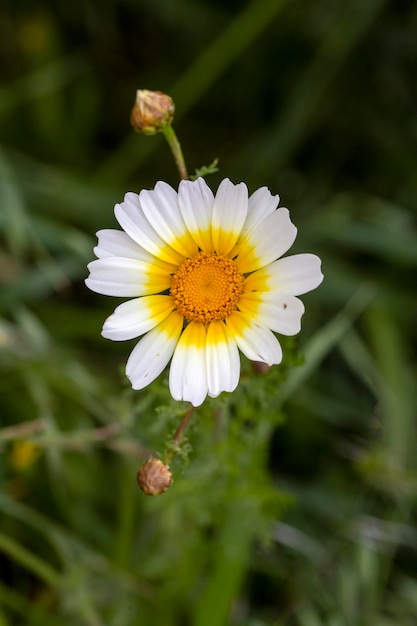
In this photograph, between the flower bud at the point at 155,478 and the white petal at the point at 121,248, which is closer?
the flower bud at the point at 155,478

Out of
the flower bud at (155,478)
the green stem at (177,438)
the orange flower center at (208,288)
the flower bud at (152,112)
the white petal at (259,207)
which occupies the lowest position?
the flower bud at (155,478)

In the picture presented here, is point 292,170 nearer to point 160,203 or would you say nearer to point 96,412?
point 96,412

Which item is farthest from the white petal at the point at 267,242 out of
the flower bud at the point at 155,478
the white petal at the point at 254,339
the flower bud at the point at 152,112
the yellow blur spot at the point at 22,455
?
the yellow blur spot at the point at 22,455

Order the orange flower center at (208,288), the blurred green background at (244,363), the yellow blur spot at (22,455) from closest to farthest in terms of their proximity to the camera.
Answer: the orange flower center at (208,288) < the blurred green background at (244,363) < the yellow blur spot at (22,455)

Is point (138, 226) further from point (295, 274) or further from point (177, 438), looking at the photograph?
point (177, 438)

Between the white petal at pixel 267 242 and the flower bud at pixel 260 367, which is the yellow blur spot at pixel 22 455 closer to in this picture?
the flower bud at pixel 260 367

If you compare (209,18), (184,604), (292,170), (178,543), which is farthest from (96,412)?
(209,18)
